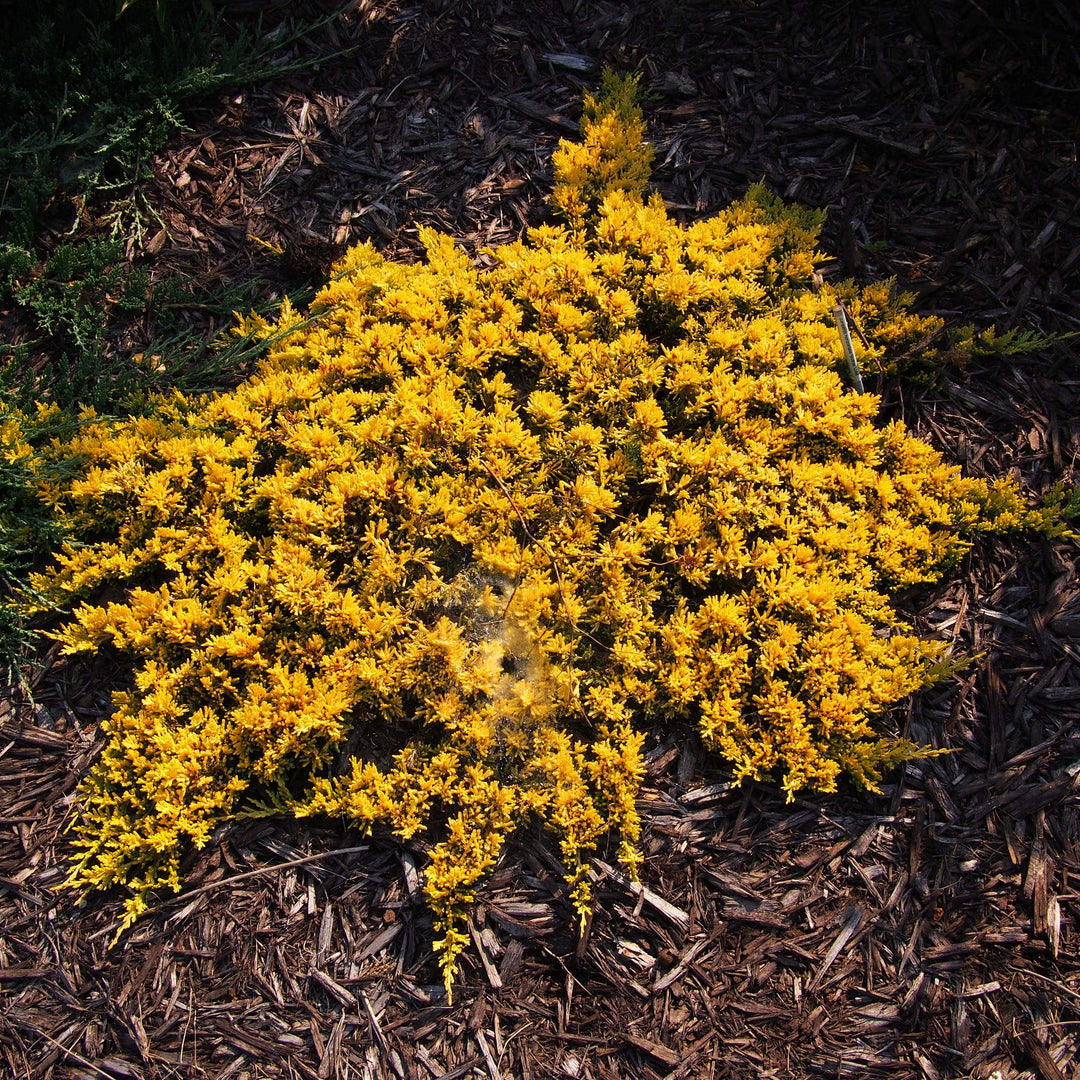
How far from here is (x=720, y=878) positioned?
3100mm

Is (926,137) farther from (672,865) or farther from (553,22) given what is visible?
(672,865)

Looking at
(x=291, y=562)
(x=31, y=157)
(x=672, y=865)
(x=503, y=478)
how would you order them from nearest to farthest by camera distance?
(x=672, y=865) → (x=291, y=562) → (x=503, y=478) → (x=31, y=157)

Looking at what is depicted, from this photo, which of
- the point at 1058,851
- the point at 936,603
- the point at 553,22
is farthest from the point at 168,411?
the point at 1058,851

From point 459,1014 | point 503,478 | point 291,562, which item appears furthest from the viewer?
point 503,478

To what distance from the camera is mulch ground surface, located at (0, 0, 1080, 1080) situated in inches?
112

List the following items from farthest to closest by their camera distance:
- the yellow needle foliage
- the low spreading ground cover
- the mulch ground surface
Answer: the low spreading ground cover < the yellow needle foliage < the mulch ground surface

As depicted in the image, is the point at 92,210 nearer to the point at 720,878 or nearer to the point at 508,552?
the point at 508,552

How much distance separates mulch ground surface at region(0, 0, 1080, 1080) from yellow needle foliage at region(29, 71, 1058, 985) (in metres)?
0.18

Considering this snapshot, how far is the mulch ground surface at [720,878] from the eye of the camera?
9.35 feet

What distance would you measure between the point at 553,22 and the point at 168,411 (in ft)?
11.6

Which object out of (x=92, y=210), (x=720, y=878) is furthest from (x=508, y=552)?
(x=92, y=210)

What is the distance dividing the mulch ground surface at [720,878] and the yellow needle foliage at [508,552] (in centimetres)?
18

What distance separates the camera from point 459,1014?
9.48ft

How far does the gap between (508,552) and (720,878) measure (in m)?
1.65
